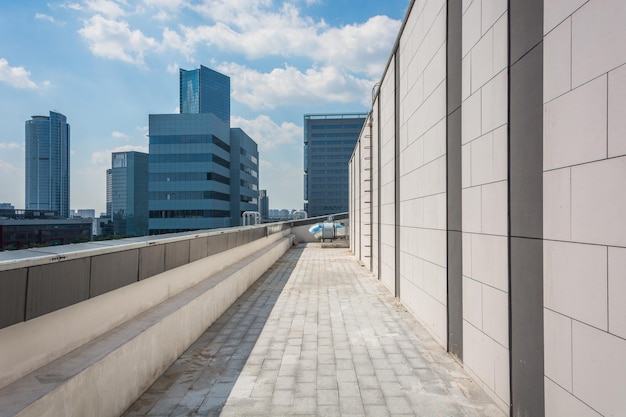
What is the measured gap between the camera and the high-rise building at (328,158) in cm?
14462

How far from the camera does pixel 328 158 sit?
476 ft

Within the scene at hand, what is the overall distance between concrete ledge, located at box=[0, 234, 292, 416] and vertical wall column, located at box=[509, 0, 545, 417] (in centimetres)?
457

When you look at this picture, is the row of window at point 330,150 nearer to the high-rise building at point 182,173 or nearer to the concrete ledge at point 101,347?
the high-rise building at point 182,173

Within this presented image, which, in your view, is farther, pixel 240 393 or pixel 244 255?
pixel 244 255

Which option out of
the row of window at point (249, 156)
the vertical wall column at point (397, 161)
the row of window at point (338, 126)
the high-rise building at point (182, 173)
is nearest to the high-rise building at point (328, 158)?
the row of window at point (338, 126)

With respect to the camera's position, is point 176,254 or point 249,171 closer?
point 176,254

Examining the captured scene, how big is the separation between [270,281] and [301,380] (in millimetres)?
8786

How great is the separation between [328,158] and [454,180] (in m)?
140

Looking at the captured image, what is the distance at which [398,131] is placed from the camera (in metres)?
10.8

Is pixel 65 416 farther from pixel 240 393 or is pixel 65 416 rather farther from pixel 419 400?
pixel 419 400

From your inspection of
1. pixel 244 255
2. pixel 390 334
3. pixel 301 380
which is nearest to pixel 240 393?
pixel 301 380

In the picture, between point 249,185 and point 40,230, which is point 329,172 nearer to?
point 249,185

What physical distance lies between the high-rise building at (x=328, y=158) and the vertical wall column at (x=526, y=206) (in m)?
140

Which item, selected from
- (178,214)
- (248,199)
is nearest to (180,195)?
(178,214)
